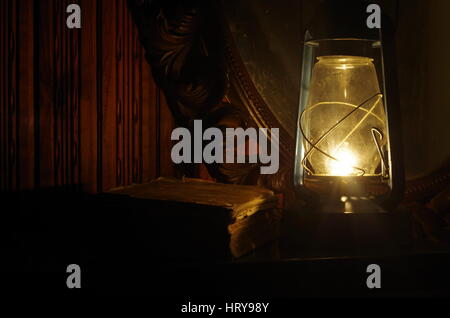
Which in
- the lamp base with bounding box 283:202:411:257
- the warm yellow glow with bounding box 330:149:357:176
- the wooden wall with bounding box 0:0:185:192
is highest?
the wooden wall with bounding box 0:0:185:192

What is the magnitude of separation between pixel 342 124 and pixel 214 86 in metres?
0.28

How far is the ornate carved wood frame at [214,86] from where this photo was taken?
3.57 feet

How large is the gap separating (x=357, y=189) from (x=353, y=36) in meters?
0.24

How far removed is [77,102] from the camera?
96cm

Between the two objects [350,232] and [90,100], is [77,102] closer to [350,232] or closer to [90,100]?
[90,100]

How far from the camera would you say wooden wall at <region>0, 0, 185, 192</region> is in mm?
855

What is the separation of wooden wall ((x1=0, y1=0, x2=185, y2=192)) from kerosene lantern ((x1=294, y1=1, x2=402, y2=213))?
289 mm

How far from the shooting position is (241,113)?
Result: 1108 millimetres
